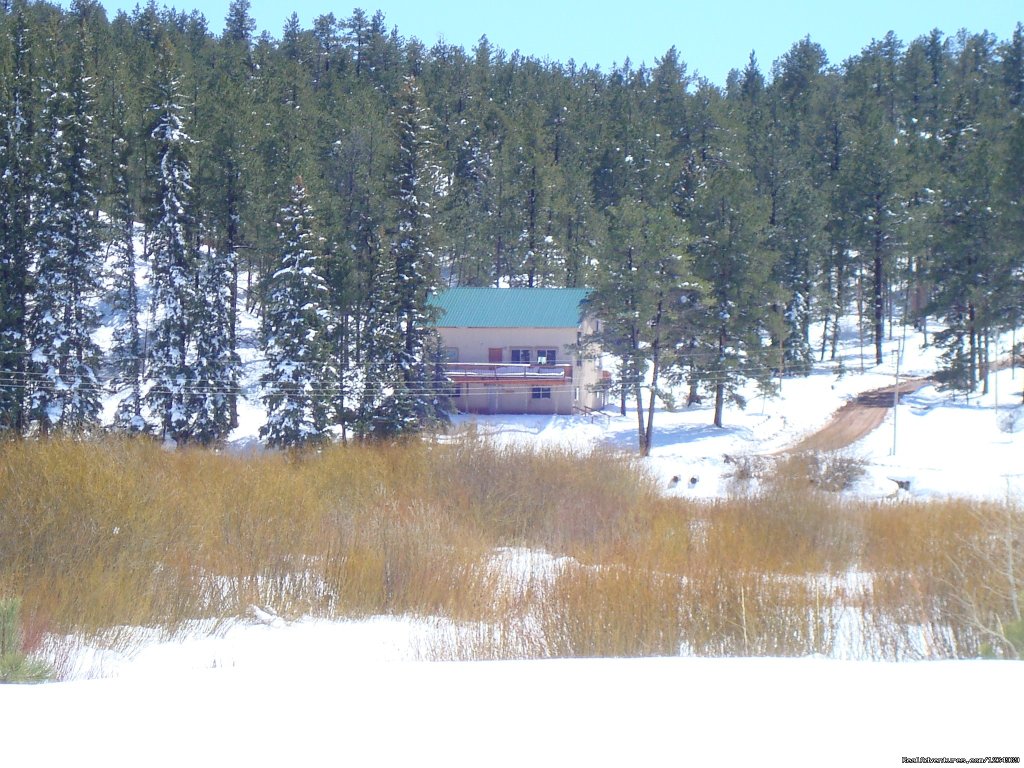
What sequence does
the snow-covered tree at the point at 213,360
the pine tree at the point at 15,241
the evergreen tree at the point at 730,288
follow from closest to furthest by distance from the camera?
the pine tree at the point at 15,241 → the snow-covered tree at the point at 213,360 → the evergreen tree at the point at 730,288

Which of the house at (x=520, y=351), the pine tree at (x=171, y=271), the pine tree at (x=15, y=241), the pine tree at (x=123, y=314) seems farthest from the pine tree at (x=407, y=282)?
the pine tree at (x=15, y=241)

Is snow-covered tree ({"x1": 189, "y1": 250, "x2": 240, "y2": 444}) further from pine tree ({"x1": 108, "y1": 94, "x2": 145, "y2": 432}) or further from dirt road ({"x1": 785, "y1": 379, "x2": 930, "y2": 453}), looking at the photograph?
dirt road ({"x1": 785, "y1": 379, "x2": 930, "y2": 453})

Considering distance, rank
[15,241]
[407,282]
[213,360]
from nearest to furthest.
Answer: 1. [15,241]
2. [213,360]
3. [407,282]

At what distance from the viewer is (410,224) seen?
43688 mm

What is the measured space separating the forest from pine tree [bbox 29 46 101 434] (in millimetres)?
113

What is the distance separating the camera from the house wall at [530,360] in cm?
5216

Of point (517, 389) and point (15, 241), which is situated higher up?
point (15, 241)

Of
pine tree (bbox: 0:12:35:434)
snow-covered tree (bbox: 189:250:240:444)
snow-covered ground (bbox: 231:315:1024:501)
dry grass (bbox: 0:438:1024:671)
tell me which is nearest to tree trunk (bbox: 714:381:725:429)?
snow-covered ground (bbox: 231:315:1024:501)

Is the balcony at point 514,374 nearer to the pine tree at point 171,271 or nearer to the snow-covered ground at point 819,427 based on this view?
the snow-covered ground at point 819,427

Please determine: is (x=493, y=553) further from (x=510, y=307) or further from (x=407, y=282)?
(x=510, y=307)

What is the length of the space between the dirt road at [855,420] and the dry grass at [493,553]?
16.2 m

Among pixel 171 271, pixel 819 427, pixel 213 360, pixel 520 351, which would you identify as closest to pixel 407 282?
pixel 213 360

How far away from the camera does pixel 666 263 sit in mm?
47219

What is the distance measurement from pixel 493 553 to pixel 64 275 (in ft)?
88.6
